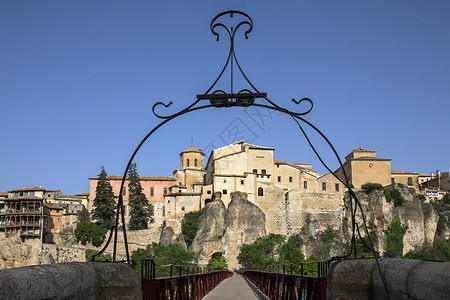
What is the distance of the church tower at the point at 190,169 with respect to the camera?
72625mm

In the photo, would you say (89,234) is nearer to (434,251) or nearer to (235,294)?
(434,251)

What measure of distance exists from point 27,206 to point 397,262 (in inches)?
2585

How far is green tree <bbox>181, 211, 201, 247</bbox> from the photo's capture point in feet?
200

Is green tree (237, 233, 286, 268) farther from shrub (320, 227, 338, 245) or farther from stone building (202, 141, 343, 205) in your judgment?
shrub (320, 227, 338, 245)

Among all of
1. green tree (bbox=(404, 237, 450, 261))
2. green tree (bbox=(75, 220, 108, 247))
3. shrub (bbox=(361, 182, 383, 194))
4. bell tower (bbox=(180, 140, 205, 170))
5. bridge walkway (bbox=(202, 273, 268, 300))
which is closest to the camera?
bridge walkway (bbox=(202, 273, 268, 300))

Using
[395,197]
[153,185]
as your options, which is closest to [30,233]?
[153,185]

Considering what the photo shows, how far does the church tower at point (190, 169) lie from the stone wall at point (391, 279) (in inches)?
2465

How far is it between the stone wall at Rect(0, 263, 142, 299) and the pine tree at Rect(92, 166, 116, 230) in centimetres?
5930

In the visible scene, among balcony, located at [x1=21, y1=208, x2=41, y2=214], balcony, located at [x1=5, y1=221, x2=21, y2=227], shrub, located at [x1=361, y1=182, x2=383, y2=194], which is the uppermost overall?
shrub, located at [x1=361, y1=182, x2=383, y2=194]

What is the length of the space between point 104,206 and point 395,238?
38.9 metres

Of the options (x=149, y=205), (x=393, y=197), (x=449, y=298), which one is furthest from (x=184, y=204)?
(x=449, y=298)

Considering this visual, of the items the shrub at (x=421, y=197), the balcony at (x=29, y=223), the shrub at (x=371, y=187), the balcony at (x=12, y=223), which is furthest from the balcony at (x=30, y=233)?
the shrub at (x=421, y=197)

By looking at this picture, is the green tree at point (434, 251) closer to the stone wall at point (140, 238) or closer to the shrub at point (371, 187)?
the shrub at point (371, 187)

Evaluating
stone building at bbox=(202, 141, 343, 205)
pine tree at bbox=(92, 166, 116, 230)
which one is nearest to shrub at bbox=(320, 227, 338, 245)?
stone building at bbox=(202, 141, 343, 205)
